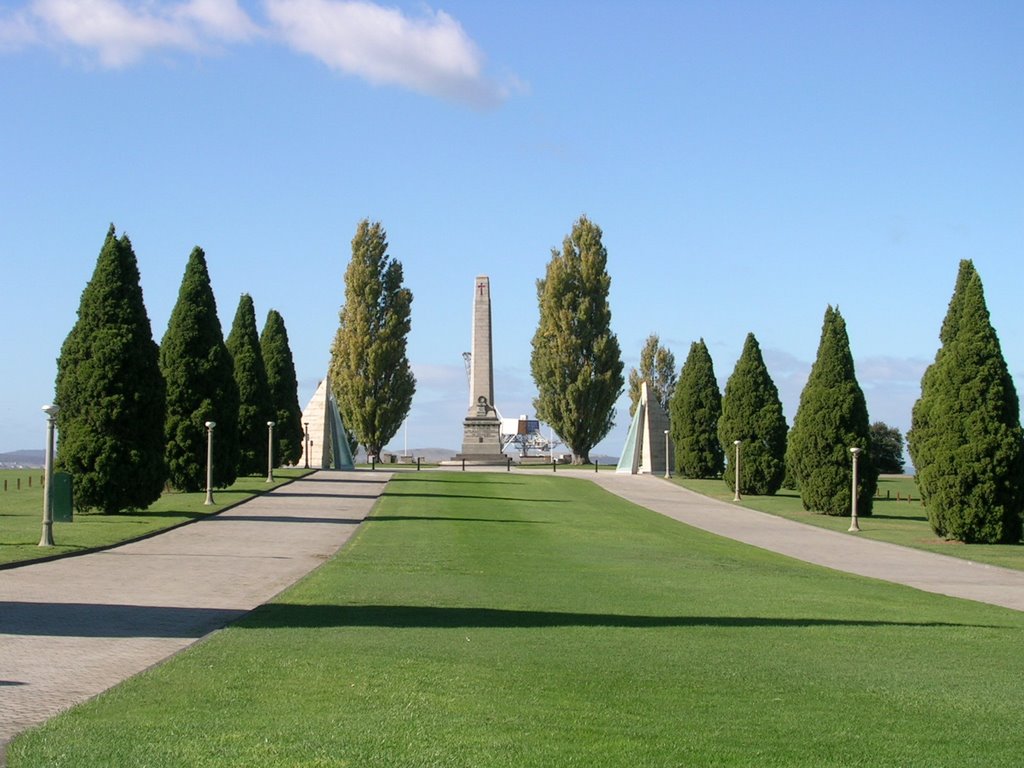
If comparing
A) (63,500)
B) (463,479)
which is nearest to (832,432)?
(463,479)

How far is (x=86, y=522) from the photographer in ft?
85.0

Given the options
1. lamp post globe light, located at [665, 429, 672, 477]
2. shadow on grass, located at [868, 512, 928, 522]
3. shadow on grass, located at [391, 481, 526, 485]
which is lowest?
shadow on grass, located at [868, 512, 928, 522]

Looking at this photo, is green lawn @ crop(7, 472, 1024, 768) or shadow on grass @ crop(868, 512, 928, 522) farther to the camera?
shadow on grass @ crop(868, 512, 928, 522)

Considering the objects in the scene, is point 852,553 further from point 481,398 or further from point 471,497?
point 481,398

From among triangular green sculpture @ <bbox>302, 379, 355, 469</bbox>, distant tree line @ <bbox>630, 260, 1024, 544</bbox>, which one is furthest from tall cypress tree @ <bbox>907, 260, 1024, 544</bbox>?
triangular green sculpture @ <bbox>302, 379, 355, 469</bbox>

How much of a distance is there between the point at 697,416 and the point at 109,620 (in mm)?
46079

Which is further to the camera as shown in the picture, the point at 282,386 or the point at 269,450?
the point at 282,386

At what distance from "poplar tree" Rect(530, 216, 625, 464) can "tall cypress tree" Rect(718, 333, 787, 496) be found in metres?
22.1

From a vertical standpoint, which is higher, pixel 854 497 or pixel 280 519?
pixel 854 497

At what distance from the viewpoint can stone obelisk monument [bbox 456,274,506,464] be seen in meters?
70.2

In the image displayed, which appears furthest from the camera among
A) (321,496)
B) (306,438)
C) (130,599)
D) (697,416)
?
(306,438)

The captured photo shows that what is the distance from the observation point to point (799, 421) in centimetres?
3800

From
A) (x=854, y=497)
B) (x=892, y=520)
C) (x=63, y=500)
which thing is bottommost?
(x=892, y=520)

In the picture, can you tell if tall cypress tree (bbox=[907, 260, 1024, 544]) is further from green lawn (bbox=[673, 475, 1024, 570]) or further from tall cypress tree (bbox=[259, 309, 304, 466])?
tall cypress tree (bbox=[259, 309, 304, 466])
